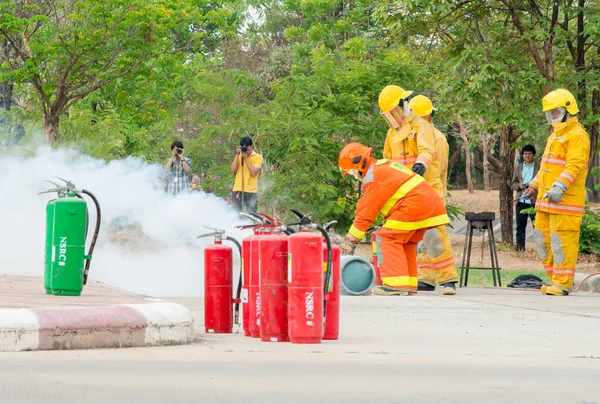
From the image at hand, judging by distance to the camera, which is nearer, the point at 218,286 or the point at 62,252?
the point at 218,286

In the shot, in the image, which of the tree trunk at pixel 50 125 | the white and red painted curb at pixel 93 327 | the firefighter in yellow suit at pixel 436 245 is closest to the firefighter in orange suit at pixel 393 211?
the firefighter in yellow suit at pixel 436 245

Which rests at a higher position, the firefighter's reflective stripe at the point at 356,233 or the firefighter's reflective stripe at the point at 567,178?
the firefighter's reflective stripe at the point at 567,178

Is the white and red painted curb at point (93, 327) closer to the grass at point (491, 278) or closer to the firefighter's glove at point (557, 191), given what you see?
the firefighter's glove at point (557, 191)

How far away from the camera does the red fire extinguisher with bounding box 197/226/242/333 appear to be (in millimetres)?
7738

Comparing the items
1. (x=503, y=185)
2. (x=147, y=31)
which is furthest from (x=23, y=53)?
(x=503, y=185)

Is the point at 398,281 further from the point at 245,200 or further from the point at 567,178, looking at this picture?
the point at 245,200

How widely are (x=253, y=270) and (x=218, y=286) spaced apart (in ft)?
1.70

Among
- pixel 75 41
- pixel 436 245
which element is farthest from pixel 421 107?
pixel 75 41

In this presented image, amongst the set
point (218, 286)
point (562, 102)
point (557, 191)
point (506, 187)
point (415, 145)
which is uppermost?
point (506, 187)

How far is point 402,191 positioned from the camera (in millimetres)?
11078

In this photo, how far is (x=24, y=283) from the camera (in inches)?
401

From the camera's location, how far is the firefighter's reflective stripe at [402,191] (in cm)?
1107

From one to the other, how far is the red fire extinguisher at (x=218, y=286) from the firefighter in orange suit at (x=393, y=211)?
9.28 ft

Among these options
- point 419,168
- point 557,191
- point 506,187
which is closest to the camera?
point 419,168
